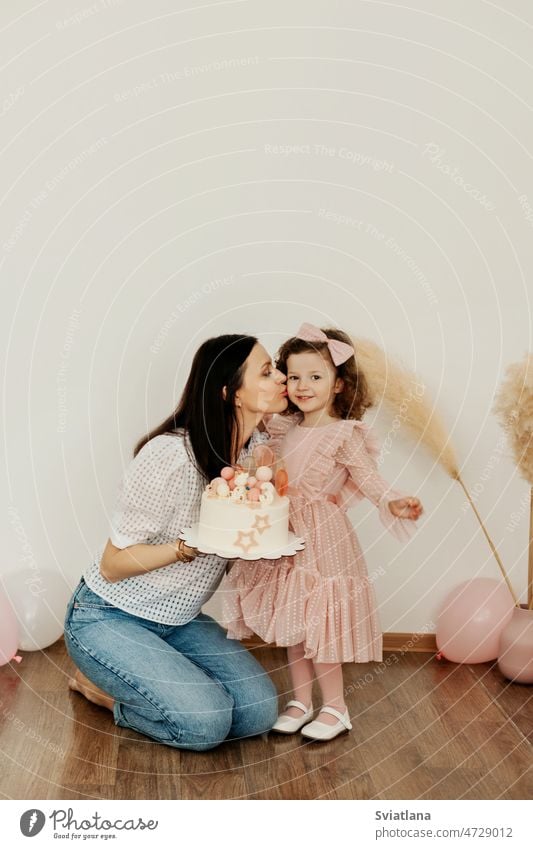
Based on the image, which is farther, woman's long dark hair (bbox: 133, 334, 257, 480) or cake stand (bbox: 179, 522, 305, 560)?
woman's long dark hair (bbox: 133, 334, 257, 480)

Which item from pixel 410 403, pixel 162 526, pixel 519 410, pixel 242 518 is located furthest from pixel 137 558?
pixel 519 410

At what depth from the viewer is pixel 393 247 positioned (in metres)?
3.18

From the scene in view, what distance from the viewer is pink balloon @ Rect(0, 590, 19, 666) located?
3055 millimetres

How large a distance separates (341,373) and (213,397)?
1.19 feet

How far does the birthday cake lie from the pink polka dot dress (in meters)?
0.15

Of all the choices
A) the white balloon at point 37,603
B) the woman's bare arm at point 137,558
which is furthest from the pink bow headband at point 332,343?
the white balloon at point 37,603

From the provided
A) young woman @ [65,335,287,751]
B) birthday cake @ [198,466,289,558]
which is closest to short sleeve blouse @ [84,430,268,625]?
young woman @ [65,335,287,751]

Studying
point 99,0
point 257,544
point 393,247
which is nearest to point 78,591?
point 257,544

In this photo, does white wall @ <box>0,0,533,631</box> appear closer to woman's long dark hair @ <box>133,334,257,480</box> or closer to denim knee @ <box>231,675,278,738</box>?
woman's long dark hair @ <box>133,334,257,480</box>

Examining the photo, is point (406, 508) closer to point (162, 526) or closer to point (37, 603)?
point (162, 526)

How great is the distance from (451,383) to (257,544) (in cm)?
102

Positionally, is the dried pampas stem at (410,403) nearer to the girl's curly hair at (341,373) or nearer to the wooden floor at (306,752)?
the girl's curly hair at (341,373)

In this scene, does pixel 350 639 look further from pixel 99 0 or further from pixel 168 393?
pixel 99 0

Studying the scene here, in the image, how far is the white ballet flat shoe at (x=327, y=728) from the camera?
8.80ft
